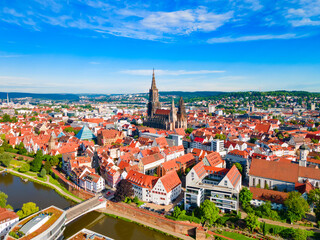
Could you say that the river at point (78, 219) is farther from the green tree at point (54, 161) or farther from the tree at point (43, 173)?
the green tree at point (54, 161)

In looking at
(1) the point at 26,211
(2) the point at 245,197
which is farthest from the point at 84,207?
(2) the point at 245,197

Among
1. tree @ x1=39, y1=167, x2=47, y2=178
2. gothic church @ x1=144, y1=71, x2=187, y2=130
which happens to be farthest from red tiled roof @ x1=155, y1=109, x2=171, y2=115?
tree @ x1=39, y1=167, x2=47, y2=178

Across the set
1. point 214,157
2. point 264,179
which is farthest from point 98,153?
point 264,179

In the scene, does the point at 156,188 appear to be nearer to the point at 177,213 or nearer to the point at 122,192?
the point at 122,192

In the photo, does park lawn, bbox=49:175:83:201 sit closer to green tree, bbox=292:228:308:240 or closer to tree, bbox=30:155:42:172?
tree, bbox=30:155:42:172

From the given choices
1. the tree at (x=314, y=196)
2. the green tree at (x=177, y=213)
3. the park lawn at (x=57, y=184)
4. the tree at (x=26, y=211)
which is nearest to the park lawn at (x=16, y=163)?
the park lawn at (x=57, y=184)

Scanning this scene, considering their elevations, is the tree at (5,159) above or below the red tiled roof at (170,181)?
below
